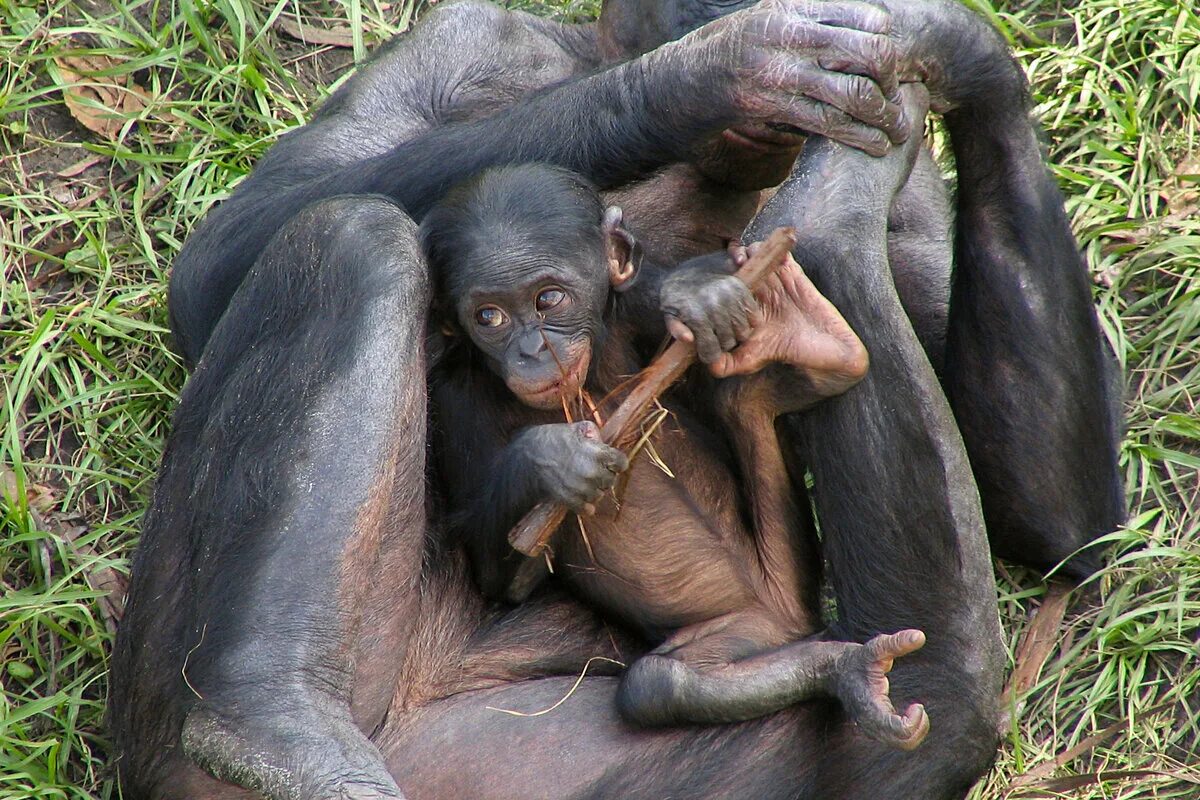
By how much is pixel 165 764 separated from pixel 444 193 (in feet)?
4.80

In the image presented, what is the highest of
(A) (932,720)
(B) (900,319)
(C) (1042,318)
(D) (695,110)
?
(D) (695,110)

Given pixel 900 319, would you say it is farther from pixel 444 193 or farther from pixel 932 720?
pixel 444 193

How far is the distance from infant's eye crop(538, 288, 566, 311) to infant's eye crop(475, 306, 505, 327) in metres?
0.09

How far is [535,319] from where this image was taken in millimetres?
3754

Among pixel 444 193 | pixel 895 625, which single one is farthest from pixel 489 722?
pixel 444 193

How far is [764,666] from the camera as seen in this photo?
3613 millimetres

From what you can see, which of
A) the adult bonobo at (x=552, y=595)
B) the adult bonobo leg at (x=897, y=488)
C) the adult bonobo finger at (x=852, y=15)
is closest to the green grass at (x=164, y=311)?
the adult bonobo at (x=552, y=595)

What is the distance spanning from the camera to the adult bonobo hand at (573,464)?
3.50m

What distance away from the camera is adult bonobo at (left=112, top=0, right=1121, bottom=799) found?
11.4ft

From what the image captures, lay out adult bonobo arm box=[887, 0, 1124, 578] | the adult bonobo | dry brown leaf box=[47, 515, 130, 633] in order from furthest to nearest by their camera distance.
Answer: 1. dry brown leaf box=[47, 515, 130, 633]
2. adult bonobo arm box=[887, 0, 1124, 578]
3. the adult bonobo

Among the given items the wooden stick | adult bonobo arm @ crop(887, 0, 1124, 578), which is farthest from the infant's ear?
adult bonobo arm @ crop(887, 0, 1124, 578)

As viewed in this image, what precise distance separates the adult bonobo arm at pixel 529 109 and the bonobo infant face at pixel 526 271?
200mm

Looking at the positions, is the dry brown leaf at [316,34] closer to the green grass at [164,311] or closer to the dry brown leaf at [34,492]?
the green grass at [164,311]

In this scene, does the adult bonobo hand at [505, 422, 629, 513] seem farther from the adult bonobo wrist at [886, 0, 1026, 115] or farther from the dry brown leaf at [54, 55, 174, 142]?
the dry brown leaf at [54, 55, 174, 142]
